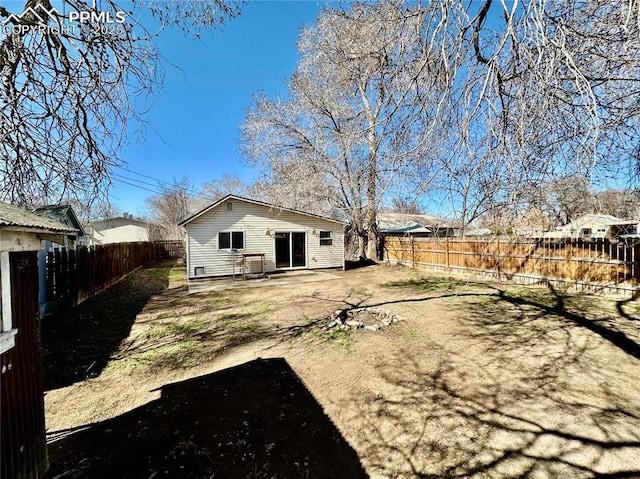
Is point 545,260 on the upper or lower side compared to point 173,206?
lower

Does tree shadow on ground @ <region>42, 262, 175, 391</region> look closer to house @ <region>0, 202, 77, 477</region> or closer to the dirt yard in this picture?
the dirt yard

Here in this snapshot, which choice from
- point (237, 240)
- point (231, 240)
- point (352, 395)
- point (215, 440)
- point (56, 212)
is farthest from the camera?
point (237, 240)

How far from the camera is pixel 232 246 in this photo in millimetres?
13305

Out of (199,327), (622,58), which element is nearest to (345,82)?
(622,58)

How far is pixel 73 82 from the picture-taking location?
295 centimetres

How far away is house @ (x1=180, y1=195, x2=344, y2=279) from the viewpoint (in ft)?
41.5

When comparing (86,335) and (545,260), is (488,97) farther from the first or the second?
(545,260)

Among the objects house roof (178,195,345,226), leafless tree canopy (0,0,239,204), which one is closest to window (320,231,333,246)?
house roof (178,195,345,226)

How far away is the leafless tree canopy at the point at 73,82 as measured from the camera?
9.54 ft

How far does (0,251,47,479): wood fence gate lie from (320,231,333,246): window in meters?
13.0

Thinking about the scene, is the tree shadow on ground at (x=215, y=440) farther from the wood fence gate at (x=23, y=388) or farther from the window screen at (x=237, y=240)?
the window screen at (x=237, y=240)

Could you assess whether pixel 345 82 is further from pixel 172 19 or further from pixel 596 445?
pixel 596 445

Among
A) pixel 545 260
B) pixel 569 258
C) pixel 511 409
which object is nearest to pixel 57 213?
pixel 511 409

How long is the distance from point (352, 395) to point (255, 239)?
36.4 feet
